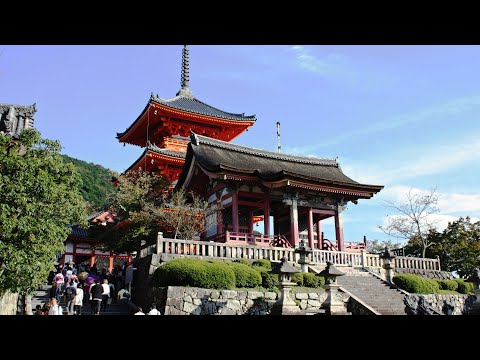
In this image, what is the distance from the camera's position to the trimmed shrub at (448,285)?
2382 centimetres

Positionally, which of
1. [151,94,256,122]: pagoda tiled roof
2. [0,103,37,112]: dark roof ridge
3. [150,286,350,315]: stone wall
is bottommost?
[150,286,350,315]: stone wall

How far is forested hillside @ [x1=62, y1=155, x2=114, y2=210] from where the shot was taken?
84125 mm

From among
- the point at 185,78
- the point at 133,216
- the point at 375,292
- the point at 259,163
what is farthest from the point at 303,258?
→ the point at 185,78

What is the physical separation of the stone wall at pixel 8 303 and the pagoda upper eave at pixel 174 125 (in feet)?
66.1

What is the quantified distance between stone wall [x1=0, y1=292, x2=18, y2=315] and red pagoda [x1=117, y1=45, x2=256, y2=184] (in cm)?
1610

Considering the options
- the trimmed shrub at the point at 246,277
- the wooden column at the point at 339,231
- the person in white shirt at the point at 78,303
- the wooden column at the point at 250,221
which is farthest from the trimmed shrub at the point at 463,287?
the person in white shirt at the point at 78,303

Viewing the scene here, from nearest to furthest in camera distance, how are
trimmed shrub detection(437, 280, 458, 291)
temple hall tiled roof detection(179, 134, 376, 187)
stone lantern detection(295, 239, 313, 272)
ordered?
stone lantern detection(295, 239, 313, 272), trimmed shrub detection(437, 280, 458, 291), temple hall tiled roof detection(179, 134, 376, 187)

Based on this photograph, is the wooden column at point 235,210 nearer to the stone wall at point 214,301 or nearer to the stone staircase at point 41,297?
the stone wall at point 214,301

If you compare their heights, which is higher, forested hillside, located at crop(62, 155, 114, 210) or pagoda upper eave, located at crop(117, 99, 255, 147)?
forested hillside, located at crop(62, 155, 114, 210)

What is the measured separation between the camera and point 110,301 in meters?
19.7

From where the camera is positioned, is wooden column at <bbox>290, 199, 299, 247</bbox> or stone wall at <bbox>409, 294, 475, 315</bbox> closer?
stone wall at <bbox>409, 294, 475, 315</bbox>

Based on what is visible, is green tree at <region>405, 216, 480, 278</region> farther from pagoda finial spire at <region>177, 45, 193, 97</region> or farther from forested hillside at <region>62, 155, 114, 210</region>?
forested hillside at <region>62, 155, 114, 210</region>

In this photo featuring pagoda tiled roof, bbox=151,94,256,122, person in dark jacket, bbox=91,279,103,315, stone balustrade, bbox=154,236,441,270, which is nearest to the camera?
person in dark jacket, bbox=91,279,103,315

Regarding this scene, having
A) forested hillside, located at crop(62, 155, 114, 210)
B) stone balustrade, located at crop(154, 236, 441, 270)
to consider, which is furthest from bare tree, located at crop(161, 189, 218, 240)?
forested hillside, located at crop(62, 155, 114, 210)
